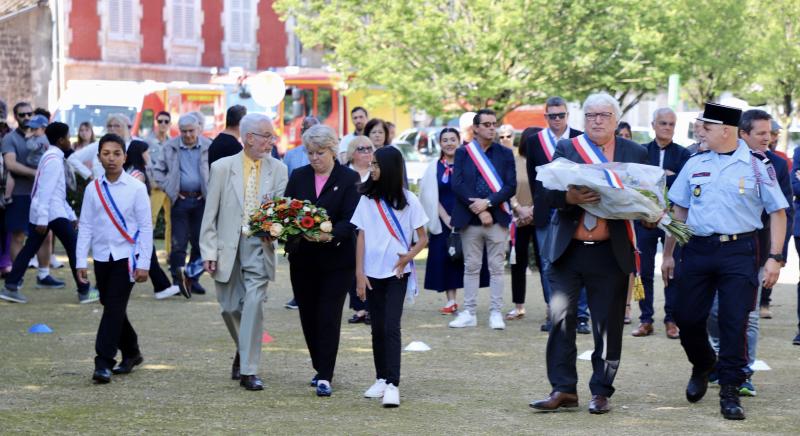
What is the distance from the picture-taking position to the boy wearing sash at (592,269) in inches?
322

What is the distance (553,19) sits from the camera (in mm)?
29953

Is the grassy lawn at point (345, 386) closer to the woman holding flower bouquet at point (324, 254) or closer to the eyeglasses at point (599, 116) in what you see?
the woman holding flower bouquet at point (324, 254)

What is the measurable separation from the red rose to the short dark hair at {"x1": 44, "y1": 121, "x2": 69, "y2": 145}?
6.21m

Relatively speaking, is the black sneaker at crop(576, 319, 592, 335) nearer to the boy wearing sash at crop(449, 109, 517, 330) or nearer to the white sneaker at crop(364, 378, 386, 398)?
the boy wearing sash at crop(449, 109, 517, 330)

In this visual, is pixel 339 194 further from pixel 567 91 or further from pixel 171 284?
pixel 567 91

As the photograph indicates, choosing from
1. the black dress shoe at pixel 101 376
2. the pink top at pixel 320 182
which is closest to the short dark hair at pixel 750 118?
the pink top at pixel 320 182

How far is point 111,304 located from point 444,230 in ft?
15.7

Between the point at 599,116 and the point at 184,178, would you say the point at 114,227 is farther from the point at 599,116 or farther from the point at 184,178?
the point at 184,178

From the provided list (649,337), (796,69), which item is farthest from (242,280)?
(796,69)

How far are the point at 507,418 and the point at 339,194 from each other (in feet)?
6.28

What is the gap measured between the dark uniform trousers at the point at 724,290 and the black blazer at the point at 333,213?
2156 mm

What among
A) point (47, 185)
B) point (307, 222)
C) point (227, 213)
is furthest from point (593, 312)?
point (47, 185)

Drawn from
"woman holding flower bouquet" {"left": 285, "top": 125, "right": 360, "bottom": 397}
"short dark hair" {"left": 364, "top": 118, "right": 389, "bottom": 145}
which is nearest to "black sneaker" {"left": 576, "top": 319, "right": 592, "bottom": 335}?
"short dark hair" {"left": 364, "top": 118, "right": 389, "bottom": 145}

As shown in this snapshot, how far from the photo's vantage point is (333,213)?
351 inches
